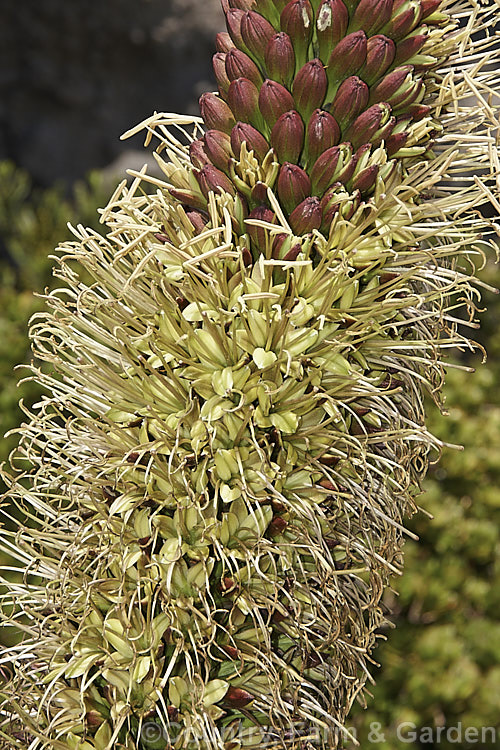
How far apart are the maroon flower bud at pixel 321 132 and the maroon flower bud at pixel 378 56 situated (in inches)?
3.1

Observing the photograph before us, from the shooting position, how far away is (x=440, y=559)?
2893 mm

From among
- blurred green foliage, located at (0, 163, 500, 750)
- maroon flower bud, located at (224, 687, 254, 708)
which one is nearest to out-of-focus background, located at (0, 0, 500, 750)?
blurred green foliage, located at (0, 163, 500, 750)

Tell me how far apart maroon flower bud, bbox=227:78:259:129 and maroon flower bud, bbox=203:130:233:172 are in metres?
0.04

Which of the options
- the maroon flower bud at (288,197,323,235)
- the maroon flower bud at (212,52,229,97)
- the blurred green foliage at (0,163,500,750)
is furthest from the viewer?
the blurred green foliage at (0,163,500,750)

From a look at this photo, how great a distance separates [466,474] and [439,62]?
2.21m

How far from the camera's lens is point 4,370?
8.87 feet

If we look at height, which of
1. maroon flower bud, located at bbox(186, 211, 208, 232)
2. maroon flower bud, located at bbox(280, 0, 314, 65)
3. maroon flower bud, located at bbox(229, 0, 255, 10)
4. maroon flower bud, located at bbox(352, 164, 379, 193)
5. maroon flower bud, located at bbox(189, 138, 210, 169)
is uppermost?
maroon flower bud, located at bbox(229, 0, 255, 10)

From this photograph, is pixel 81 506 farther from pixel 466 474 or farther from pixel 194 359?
pixel 466 474

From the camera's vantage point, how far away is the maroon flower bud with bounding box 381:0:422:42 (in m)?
0.97

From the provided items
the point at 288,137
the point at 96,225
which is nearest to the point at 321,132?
the point at 288,137

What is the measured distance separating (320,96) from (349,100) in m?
0.04

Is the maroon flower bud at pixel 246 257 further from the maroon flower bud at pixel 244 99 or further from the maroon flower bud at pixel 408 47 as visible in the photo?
the maroon flower bud at pixel 408 47

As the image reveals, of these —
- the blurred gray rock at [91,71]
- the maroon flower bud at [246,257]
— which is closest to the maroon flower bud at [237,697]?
the maroon flower bud at [246,257]

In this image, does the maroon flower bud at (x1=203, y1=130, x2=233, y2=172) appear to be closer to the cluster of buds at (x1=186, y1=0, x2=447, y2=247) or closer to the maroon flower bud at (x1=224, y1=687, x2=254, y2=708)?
the cluster of buds at (x1=186, y1=0, x2=447, y2=247)
